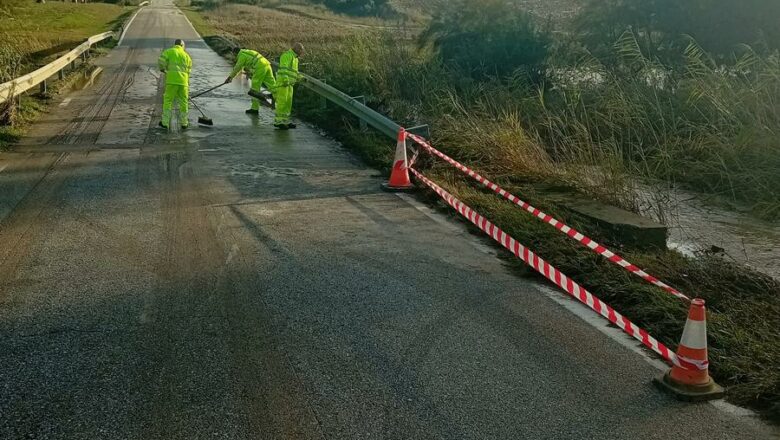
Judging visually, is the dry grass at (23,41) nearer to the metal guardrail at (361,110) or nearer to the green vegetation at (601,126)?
the metal guardrail at (361,110)

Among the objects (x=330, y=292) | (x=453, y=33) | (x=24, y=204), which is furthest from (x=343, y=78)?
(x=330, y=292)

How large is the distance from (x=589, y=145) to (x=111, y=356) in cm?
709

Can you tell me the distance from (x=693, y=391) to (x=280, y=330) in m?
2.51

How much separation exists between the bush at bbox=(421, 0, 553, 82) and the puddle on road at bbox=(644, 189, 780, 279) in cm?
768

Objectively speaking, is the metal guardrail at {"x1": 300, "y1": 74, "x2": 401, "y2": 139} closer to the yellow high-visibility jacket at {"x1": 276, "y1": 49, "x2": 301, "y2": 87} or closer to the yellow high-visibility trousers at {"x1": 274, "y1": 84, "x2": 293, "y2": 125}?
the yellow high-visibility jacket at {"x1": 276, "y1": 49, "x2": 301, "y2": 87}

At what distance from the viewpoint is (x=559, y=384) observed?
4445mm

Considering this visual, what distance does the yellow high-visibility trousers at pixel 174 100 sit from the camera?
13.5m

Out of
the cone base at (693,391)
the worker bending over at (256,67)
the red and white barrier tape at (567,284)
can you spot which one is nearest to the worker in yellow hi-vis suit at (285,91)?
the worker bending over at (256,67)

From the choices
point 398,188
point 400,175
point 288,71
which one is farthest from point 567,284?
point 288,71

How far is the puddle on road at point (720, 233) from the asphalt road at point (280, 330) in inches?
84.5

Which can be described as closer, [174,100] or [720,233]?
[720,233]

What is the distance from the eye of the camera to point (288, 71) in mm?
14781

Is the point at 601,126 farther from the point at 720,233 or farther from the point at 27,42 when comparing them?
the point at 27,42

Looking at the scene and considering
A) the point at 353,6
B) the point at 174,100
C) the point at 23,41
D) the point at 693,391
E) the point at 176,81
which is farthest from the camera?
the point at 353,6
